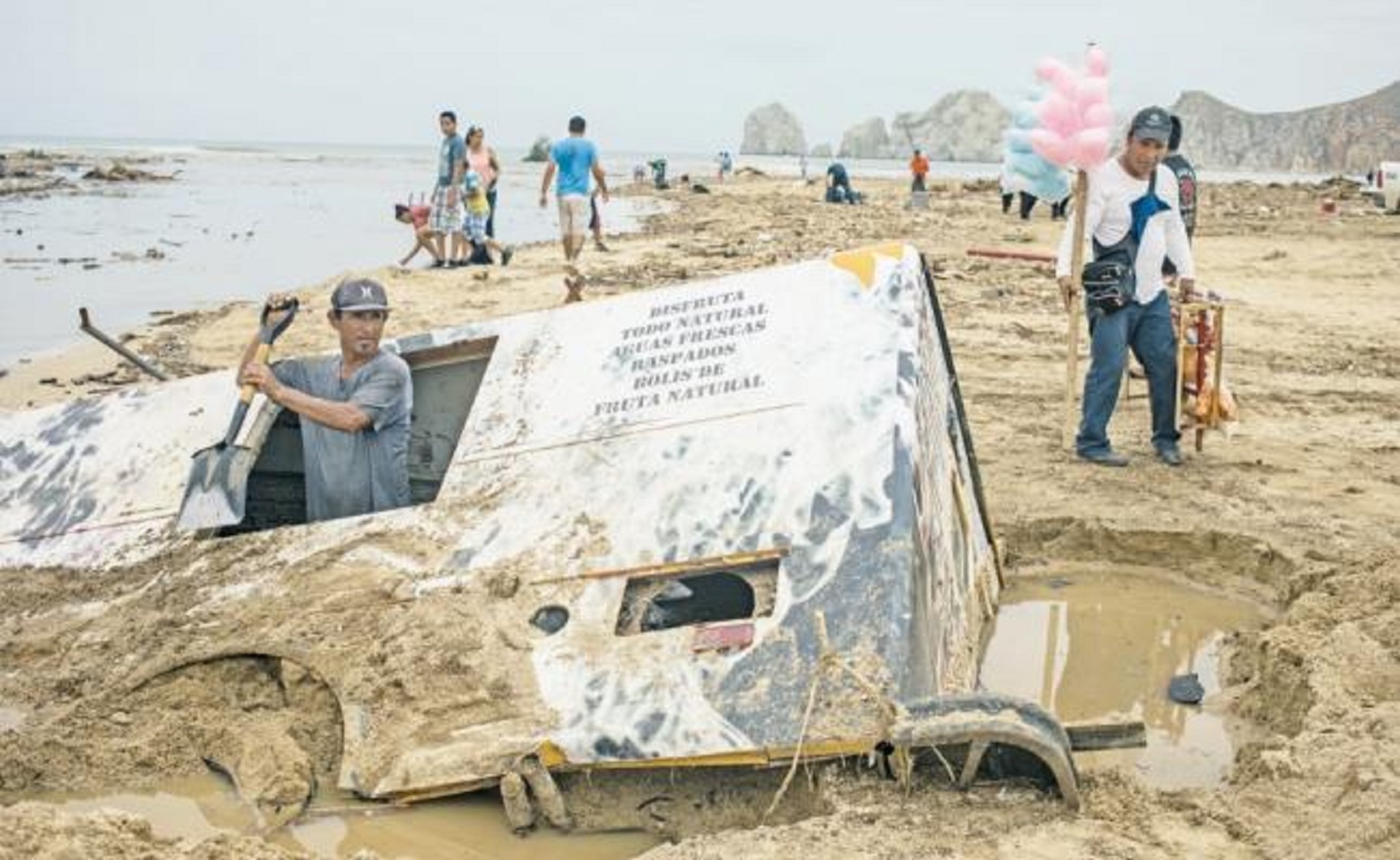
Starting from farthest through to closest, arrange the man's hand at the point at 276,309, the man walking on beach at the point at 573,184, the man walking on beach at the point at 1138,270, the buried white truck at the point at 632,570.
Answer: the man walking on beach at the point at 573,184 → the man walking on beach at the point at 1138,270 → the man's hand at the point at 276,309 → the buried white truck at the point at 632,570

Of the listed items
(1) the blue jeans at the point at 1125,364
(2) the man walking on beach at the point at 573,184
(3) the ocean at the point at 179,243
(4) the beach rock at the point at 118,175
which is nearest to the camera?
(1) the blue jeans at the point at 1125,364

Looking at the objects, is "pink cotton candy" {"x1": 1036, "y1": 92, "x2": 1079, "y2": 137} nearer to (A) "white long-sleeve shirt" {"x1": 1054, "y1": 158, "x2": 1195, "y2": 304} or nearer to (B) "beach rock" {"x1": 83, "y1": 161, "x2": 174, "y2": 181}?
(A) "white long-sleeve shirt" {"x1": 1054, "y1": 158, "x2": 1195, "y2": 304}

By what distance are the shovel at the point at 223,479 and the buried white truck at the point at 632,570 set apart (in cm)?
7

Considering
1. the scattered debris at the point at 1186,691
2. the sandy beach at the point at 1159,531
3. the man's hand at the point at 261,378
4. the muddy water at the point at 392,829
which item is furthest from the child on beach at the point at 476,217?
the muddy water at the point at 392,829

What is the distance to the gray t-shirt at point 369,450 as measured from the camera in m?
4.39

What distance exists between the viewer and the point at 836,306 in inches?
158

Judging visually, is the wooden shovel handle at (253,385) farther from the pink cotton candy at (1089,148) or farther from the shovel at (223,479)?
the pink cotton candy at (1089,148)

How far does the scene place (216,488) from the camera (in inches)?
176

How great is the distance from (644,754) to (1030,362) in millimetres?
6433

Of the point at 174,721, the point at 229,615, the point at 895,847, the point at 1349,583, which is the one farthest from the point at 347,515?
the point at 1349,583

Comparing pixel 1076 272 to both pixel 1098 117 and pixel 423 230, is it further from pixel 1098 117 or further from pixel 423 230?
pixel 423 230

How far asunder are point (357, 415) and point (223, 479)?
0.57m

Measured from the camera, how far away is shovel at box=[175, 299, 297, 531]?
441 cm

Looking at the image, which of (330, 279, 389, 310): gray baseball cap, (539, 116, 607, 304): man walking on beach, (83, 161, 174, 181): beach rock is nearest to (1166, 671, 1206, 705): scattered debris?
(330, 279, 389, 310): gray baseball cap
